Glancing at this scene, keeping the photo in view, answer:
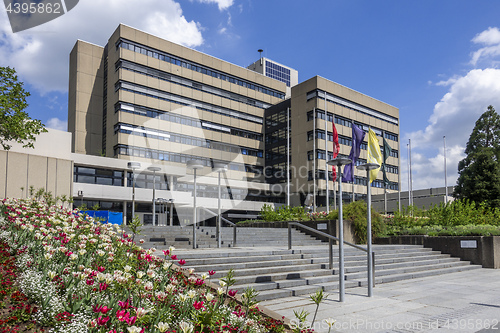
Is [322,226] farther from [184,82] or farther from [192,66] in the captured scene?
[192,66]

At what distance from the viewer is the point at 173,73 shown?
54.8 meters

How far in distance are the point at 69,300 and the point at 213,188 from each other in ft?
157

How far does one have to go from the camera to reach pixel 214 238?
51.7ft

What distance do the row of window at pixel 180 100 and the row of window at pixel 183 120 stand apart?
80.2 inches

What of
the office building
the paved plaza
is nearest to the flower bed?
the paved plaza

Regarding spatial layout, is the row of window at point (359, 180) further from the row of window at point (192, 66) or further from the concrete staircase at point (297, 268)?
the concrete staircase at point (297, 268)

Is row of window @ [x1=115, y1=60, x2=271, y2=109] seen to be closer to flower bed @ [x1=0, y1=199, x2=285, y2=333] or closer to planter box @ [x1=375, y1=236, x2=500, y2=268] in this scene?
planter box @ [x1=375, y1=236, x2=500, y2=268]

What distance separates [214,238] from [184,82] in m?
44.2

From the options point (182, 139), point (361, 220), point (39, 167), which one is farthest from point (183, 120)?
point (361, 220)

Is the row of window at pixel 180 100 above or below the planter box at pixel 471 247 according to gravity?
above

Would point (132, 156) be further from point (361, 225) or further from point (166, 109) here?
point (361, 225)

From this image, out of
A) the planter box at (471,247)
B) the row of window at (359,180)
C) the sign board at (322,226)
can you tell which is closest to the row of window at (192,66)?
the row of window at (359,180)

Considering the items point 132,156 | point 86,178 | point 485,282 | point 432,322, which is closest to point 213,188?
point 132,156

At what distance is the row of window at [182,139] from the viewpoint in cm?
4881
